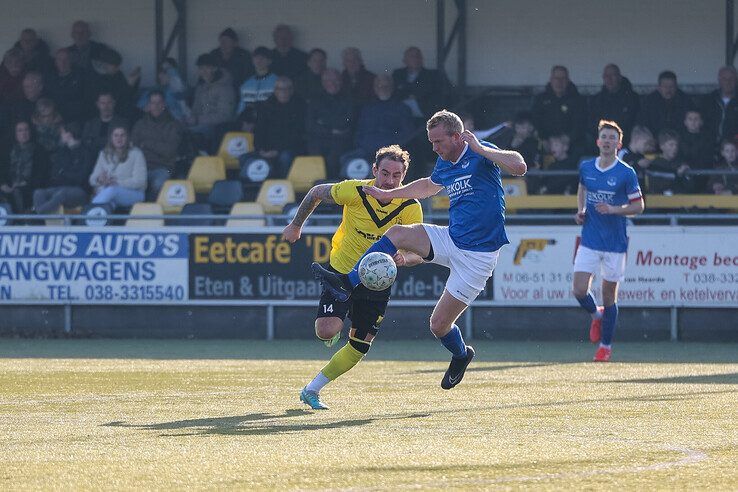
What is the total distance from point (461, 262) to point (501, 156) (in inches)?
33.3

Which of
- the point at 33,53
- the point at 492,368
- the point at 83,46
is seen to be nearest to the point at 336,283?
the point at 492,368

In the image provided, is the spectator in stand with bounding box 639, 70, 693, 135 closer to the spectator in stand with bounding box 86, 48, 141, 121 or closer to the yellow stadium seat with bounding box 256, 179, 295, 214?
the yellow stadium seat with bounding box 256, 179, 295, 214

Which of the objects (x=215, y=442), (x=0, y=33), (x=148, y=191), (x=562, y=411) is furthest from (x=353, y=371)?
(x=0, y=33)

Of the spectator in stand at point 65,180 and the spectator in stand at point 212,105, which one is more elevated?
the spectator in stand at point 212,105

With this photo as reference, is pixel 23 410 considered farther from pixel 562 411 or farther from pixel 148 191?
pixel 148 191

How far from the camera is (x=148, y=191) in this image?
20.0 m

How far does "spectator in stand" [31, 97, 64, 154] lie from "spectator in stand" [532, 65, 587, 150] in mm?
7017

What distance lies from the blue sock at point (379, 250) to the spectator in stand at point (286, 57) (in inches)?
476

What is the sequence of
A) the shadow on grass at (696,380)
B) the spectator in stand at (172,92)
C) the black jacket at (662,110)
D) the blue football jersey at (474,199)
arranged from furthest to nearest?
the spectator in stand at (172,92) → the black jacket at (662,110) → the shadow on grass at (696,380) → the blue football jersey at (474,199)

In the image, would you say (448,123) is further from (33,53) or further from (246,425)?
(33,53)

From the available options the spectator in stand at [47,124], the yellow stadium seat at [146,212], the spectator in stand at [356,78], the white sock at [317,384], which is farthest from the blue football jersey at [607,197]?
the spectator in stand at [47,124]

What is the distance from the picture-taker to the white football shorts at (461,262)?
9266mm

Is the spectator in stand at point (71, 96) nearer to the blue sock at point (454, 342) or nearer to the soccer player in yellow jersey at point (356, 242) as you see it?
the soccer player in yellow jersey at point (356, 242)

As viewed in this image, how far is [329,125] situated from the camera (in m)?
19.7
